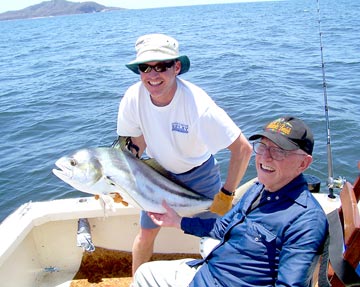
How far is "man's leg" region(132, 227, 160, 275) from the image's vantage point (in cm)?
315

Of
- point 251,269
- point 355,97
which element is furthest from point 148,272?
point 355,97

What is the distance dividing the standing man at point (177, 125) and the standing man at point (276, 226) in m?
0.48

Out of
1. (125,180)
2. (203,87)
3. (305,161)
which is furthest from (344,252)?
(203,87)

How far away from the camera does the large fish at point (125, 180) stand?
2682 millimetres

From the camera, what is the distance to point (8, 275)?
3.12 meters

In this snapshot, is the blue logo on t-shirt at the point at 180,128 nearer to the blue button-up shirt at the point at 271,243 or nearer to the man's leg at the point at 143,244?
the blue button-up shirt at the point at 271,243

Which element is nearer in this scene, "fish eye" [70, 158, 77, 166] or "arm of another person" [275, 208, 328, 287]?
"arm of another person" [275, 208, 328, 287]

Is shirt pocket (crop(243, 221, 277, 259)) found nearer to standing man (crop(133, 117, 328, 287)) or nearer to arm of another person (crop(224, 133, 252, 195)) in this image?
standing man (crop(133, 117, 328, 287))

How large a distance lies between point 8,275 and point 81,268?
2.38 ft

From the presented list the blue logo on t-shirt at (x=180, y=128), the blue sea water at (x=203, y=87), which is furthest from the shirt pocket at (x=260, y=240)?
the blue sea water at (x=203, y=87)

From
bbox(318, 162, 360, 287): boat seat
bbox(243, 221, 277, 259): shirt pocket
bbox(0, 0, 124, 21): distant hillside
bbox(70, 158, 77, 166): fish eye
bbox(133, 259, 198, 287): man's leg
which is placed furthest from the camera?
bbox(0, 0, 124, 21): distant hillside

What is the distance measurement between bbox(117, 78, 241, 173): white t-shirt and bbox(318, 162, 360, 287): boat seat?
87 cm

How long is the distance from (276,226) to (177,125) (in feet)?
3.39

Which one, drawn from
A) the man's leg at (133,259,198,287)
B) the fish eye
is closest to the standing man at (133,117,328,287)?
the man's leg at (133,259,198,287)
